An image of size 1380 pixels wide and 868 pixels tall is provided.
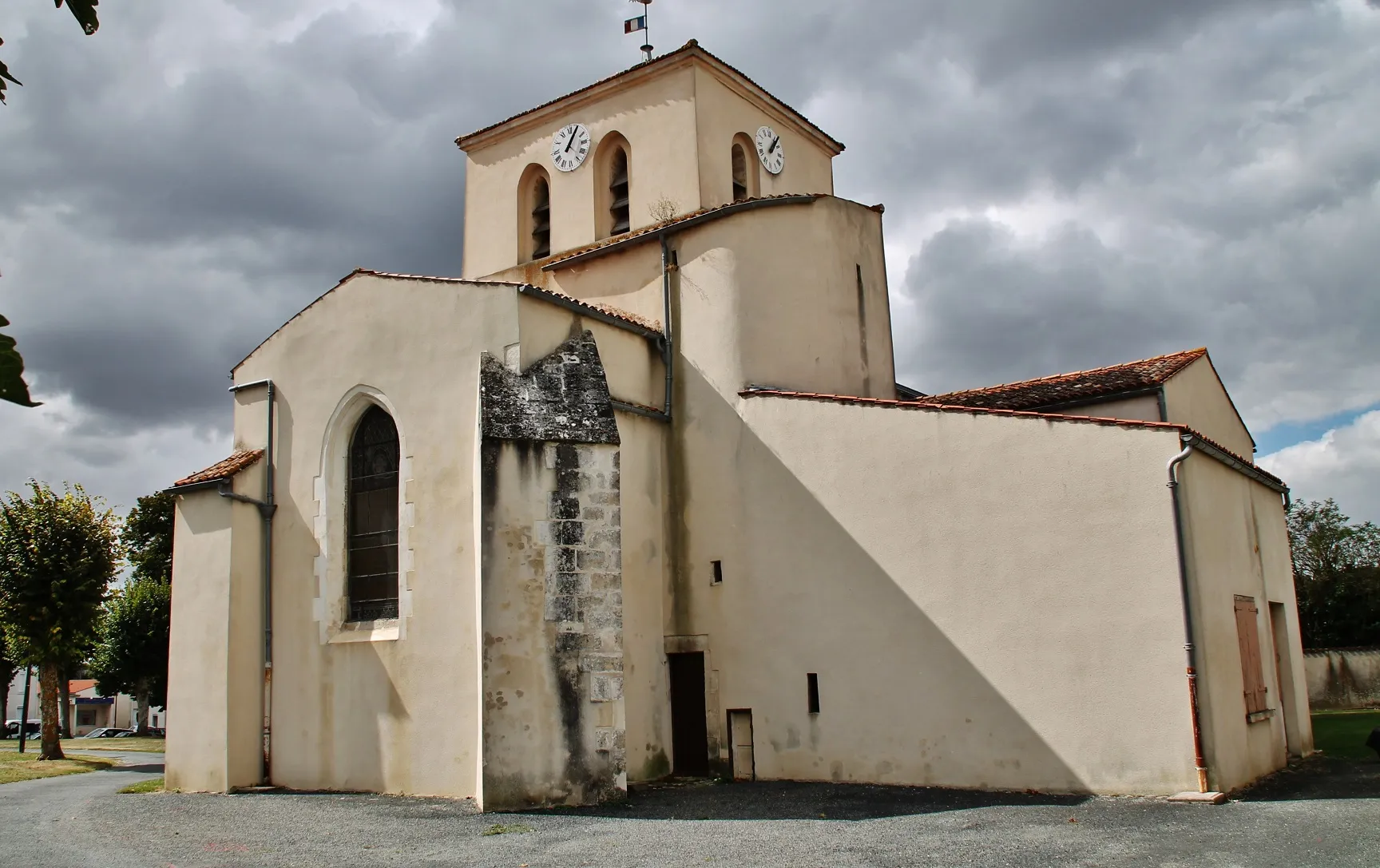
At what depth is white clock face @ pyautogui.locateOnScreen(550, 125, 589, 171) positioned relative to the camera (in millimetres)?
18422

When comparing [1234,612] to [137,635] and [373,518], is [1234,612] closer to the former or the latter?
[373,518]

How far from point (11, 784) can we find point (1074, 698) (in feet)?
49.4

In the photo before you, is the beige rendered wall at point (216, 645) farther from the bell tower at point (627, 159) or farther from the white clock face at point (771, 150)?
the white clock face at point (771, 150)

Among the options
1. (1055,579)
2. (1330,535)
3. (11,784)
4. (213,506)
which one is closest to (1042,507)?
(1055,579)

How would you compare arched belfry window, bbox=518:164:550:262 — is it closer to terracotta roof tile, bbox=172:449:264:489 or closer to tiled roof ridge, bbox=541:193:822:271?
tiled roof ridge, bbox=541:193:822:271

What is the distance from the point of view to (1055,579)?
443 inches

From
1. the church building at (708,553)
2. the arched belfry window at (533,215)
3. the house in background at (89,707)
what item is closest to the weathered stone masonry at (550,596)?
the church building at (708,553)

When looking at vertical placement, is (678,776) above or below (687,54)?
below

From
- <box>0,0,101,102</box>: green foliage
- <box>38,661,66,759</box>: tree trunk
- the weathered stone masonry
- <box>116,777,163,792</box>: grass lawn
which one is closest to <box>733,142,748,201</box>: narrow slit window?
the weathered stone masonry

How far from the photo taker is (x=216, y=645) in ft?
43.8

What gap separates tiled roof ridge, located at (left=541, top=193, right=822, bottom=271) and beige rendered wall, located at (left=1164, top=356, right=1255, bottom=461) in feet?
18.1

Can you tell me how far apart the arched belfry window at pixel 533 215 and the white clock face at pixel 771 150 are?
12.6 feet

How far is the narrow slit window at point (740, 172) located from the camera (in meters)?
18.5

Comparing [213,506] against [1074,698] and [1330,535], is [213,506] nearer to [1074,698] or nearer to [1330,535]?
[1074,698]
